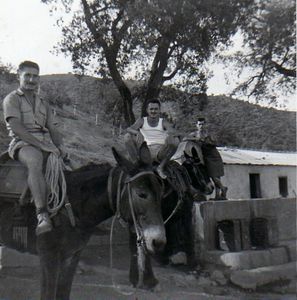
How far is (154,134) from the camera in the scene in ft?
18.5

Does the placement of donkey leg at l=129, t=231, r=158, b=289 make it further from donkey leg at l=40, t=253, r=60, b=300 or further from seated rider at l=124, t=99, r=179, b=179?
donkey leg at l=40, t=253, r=60, b=300

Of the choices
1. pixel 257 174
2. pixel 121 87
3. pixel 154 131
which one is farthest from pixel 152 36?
pixel 257 174

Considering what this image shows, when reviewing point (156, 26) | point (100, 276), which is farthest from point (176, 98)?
point (100, 276)

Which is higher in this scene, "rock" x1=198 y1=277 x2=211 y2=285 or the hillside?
the hillside

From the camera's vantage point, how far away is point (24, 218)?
4078 millimetres

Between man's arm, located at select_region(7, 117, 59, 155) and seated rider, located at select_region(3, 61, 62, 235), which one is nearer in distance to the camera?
seated rider, located at select_region(3, 61, 62, 235)

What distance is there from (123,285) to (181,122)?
10706mm

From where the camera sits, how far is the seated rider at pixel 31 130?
3661mm

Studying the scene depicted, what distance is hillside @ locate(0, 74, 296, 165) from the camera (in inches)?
526

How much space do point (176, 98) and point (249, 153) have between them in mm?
6806

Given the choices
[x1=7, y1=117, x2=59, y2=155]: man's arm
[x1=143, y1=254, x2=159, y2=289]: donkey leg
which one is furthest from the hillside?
[x1=7, y1=117, x2=59, y2=155]: man's arm

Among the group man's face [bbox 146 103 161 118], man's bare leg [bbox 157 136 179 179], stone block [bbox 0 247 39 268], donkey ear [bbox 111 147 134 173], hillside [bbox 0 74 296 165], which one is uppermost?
hillside [bbox 0 74 296 165]

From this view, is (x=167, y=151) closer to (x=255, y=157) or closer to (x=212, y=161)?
(x=212, y=161)

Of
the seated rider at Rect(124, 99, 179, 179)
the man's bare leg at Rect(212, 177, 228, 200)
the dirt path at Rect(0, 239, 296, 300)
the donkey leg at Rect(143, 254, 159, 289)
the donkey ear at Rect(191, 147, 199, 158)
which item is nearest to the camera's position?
the donkey leg at Rect(143, 254, 159, 289)
